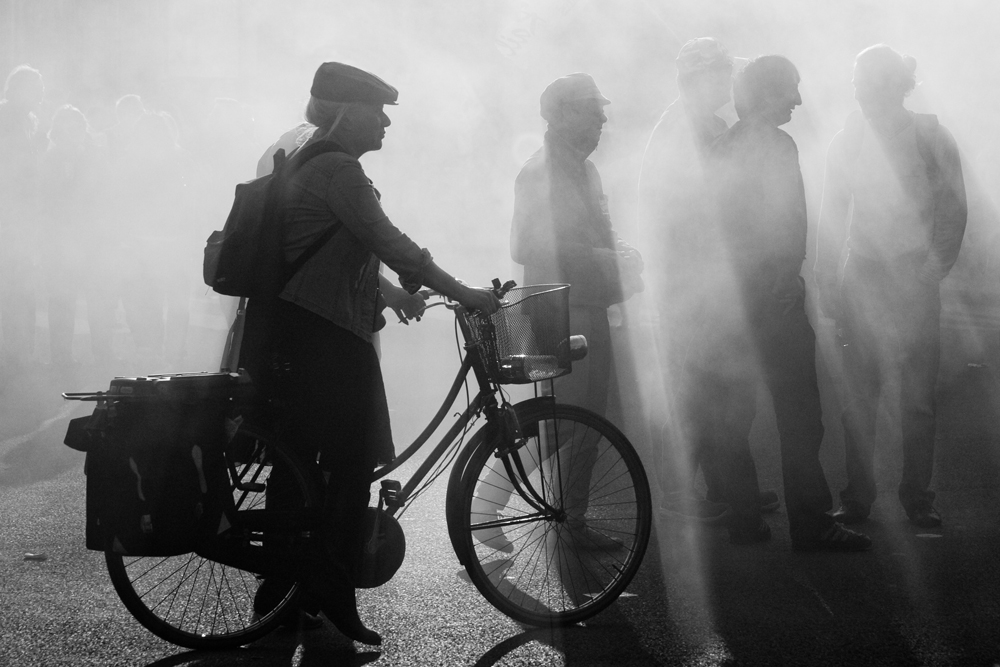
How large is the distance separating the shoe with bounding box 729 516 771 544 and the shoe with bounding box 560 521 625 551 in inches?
39.9

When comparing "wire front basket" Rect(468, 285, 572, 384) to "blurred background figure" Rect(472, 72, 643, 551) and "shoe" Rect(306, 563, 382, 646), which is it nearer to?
"shoe" Rect(306, 563, 382, 646)

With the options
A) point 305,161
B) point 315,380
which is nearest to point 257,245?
point 305,161

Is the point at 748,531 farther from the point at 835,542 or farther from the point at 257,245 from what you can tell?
the point at 257,245

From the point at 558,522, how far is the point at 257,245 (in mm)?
1277

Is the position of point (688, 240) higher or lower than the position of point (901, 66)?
lower

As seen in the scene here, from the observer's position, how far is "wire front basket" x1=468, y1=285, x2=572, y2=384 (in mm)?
3549

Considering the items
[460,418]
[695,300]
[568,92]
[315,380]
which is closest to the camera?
[315,380]

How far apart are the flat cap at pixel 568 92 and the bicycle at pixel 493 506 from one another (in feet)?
3.35

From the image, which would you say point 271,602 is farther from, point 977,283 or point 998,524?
point 977,283

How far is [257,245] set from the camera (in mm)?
3291

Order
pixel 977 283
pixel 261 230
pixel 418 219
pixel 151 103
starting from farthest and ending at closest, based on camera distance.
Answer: pixel 151 103 → pixel 418 219 → pixel 977 283 → pixel 261 230

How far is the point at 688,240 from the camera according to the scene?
4.94m

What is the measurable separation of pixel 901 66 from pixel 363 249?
2.77 metres

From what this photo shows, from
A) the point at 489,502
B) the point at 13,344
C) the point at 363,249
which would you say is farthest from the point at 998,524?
the point at 13,344
